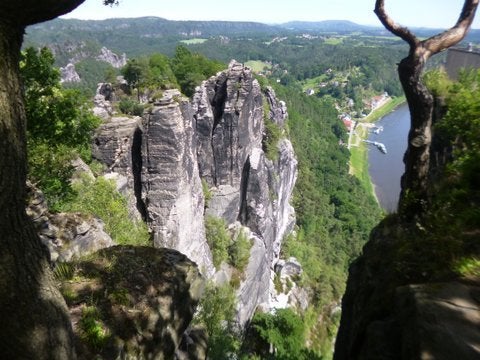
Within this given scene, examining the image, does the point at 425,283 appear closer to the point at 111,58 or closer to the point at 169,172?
the point at 169,172

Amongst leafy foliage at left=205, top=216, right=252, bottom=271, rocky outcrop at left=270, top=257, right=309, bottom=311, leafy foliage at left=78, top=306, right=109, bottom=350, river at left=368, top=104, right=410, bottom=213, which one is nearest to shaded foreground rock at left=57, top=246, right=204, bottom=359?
leafy foliage at left=78, top=306, right=109, bottom=350

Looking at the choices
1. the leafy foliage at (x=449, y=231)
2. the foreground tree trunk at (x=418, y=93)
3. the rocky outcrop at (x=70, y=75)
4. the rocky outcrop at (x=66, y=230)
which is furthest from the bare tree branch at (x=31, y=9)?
the rocky outcrop at (x=70, y=75)

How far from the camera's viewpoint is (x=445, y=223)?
4562mm

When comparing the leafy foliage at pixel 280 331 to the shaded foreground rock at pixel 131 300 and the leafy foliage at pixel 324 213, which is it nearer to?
the leafy foliage at pixel 324 213

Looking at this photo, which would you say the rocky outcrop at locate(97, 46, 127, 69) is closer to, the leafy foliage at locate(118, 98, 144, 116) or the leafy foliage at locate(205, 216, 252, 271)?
the leafy foliage at locate(205, 216, 252, 271)

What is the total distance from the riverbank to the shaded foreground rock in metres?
72.9

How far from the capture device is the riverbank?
81438 mm

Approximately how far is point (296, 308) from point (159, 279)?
108 ft

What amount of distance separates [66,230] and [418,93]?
910 cm

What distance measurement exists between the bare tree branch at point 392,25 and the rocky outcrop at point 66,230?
810cm

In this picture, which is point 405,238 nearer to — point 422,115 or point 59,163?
point 422,115

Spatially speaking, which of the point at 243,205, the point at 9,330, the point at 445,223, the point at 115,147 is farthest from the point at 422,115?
the point at 243,205

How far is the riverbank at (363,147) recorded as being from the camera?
81438mm

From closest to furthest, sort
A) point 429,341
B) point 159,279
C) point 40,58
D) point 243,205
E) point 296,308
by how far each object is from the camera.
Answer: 1. point 429,341
2. point 159,279
3. point 40,58
4. point 243,205
5. point 296,308
